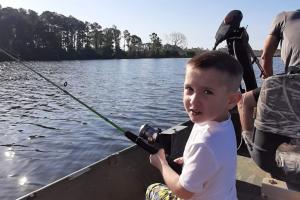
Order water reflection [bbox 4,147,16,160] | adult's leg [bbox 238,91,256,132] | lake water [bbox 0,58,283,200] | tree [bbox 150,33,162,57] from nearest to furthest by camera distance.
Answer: adult's leg [bbox 238,91,256,132] → lake water [bbox 0,58,283,200] → water reflection [bbox 4,147,16,160] → tree [bbox 150,33,162,57]

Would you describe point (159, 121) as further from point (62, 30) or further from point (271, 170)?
point (62, 30)

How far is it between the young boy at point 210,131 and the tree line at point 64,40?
73.8 m

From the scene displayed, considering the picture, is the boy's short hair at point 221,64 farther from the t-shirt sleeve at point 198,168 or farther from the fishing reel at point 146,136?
the fishing reel at point 146,136

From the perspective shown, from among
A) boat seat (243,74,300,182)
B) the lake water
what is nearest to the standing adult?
boat seat (243,74,300,182)

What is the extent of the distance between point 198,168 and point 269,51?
9.53 ft

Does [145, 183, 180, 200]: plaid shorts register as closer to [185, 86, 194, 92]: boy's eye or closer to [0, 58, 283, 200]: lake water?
[185, 86, 194, 92]: boy's eye

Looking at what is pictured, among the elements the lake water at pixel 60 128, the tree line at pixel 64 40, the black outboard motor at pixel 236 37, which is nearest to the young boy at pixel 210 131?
the black outboard motor at pixel 236 37

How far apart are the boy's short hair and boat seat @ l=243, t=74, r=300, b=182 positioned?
1.32 meters

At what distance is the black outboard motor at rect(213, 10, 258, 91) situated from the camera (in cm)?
536

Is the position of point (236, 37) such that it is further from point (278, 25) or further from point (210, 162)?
point (210, 162)

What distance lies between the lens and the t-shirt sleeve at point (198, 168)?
2.18 m

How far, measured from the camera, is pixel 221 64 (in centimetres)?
225

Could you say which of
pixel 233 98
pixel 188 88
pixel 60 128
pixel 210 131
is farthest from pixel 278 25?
pixel 60 128

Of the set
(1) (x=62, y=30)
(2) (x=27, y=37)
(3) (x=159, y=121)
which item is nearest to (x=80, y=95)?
(3) (x=159, y=121)
